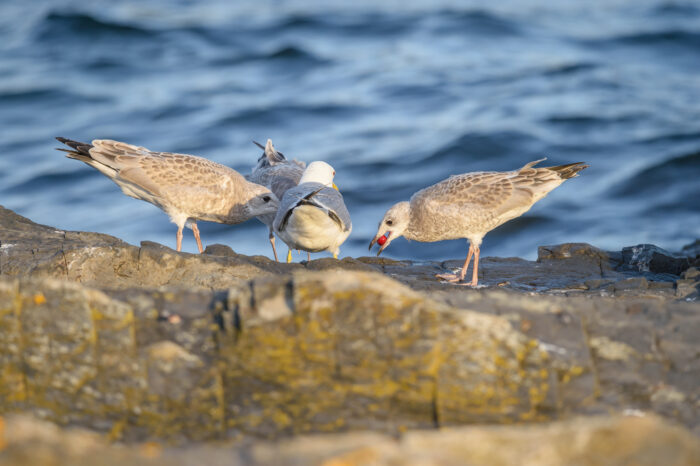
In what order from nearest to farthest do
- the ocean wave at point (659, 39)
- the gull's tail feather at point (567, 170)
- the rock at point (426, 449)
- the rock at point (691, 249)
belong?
the rock at point (426, 449), the gull's tail feather at point (567, 170), the rock at point (691, 249), the ocean wave at point (659, 39)

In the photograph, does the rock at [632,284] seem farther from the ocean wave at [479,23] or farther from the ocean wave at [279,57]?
the ocean wave at [479,23]

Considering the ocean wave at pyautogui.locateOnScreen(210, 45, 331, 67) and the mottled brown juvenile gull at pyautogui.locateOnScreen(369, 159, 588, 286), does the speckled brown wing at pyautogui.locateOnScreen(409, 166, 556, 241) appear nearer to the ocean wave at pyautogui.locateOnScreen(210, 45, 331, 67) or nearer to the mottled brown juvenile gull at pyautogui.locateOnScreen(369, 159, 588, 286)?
the mottled brown juvenile gull at pyautogui.locateOnScreen(369, 159, 588, 286)

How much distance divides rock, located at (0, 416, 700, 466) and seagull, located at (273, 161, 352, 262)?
4427 millimetres

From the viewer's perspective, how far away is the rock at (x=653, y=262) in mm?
7277

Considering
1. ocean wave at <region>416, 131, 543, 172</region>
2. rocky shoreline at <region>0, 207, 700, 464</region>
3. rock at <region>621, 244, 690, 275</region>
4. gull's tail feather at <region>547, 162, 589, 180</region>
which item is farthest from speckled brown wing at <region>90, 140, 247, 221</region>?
ocean wave at <region>416, 131, 543, 172</region>

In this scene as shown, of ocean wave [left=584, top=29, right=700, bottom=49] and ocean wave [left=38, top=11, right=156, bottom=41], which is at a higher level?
ocean wave [left=38, top=11, right=156, bottom=41]

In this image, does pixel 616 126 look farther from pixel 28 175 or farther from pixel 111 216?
pixel 28 175

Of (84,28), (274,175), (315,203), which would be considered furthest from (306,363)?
(84,28)

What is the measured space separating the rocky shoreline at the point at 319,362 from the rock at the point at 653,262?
3496mm

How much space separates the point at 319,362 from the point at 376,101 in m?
15.5

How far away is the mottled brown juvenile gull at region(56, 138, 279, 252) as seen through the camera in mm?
7871

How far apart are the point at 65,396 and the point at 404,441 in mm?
1787

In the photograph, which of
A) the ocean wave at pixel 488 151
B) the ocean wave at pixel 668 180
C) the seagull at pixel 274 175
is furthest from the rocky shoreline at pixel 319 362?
the ocean wave at pixel 488 151

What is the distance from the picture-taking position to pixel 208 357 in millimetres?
3719
